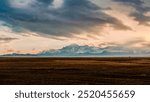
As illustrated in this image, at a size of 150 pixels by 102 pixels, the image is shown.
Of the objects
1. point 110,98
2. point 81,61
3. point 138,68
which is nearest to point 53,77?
point 81,61

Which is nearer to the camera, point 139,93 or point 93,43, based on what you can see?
point 139,93

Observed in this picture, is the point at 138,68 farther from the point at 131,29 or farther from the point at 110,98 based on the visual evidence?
the point at 110,98

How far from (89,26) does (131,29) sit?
605 millimetres

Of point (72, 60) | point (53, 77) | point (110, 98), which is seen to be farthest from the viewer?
point (72, 60)

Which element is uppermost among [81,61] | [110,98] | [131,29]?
[131,29]

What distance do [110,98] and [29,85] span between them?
1.04 m

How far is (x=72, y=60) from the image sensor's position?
644 cm

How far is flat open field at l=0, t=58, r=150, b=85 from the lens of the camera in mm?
5566

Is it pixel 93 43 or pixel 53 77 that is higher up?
pixel 93 43

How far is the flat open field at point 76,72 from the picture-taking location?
18.3 ft

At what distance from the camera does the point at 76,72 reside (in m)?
6.14

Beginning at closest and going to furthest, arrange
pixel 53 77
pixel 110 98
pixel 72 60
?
pixel 110 98, pixel 53 77, pixel 72 60

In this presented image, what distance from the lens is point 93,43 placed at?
5945 millimetres

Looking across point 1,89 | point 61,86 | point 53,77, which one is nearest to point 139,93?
point 61,86
